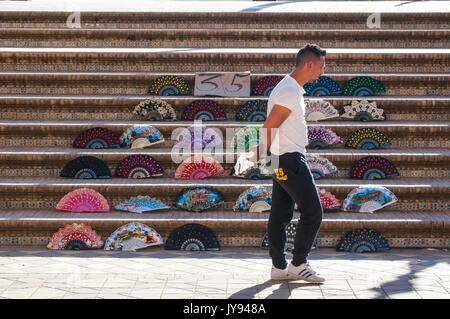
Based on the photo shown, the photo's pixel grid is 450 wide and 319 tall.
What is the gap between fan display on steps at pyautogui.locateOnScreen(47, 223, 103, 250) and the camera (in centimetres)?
577

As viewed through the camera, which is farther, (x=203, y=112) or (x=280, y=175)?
(x=203, y=112)

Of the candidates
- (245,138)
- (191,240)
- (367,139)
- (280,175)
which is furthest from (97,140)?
(280,175)

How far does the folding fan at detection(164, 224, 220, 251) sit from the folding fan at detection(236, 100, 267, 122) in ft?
6.13

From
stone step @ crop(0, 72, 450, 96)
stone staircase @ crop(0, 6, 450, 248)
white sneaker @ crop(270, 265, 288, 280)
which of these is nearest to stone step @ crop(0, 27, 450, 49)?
stone staircase @ crop(0, 6, 450, 248)

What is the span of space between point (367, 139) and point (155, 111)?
2299mm

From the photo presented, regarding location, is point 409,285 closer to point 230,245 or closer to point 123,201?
point 230,245

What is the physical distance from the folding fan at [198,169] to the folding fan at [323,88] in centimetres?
161

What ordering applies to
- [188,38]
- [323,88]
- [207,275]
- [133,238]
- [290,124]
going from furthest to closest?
[188,38]
[323,88]
[133,238]
[207,275]
[290,124]

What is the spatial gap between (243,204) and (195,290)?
5.94ft

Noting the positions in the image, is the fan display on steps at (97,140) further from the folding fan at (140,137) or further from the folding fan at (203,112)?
the folding fan at (203,112)

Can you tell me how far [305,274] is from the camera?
4.67 meters

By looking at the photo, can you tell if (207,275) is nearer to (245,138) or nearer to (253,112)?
(245,138)

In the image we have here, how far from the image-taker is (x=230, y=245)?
19.3 ft
